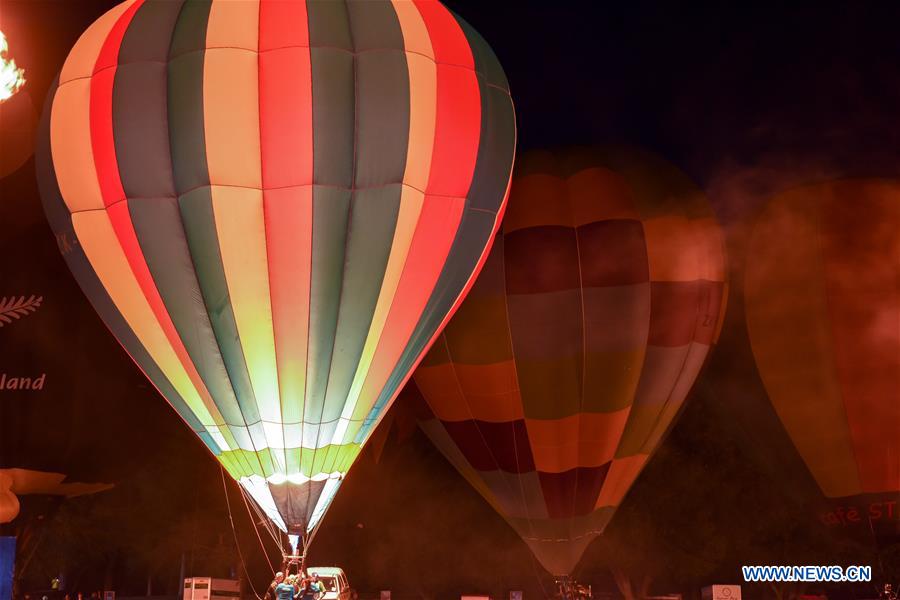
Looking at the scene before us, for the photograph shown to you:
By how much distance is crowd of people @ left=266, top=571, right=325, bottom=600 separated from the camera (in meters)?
8.07

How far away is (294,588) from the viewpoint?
26.7ft

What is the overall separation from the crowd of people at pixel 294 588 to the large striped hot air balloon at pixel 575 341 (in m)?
3.46

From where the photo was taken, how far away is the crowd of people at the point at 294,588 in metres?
8.07

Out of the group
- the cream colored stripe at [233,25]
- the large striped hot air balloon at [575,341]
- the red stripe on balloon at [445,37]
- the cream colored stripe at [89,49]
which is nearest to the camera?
the cream colored stripe at [233,25]

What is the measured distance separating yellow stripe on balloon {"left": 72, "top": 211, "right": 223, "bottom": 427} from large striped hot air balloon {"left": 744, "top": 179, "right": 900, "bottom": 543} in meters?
6.42

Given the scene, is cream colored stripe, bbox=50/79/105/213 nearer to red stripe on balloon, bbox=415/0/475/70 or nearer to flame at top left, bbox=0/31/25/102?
flame at top left, bbox=0/31/25/102

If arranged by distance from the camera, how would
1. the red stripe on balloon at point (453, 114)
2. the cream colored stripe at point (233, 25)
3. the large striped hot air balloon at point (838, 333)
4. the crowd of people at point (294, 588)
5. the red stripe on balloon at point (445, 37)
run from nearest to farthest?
the crowd of people at point (294, 588) < the cream colored stripe at point (233, 25) < the red stripe on balloon at point (453, 114) < the red stripe on balloon at point (445, 37) < the large striped hot air balloon at point (838, 333)

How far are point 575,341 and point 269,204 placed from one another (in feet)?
13.1

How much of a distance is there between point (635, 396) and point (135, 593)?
16674 millimetres

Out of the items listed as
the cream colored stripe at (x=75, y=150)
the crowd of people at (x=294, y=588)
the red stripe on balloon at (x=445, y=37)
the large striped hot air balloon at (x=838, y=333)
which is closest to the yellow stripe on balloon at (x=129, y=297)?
the cream colored stripe at (x=75, y=150)

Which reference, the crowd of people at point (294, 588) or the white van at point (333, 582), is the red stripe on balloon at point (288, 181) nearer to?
the crowd of people at point (294, 588)

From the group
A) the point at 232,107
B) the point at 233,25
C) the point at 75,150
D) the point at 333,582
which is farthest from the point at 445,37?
the point at 333,582

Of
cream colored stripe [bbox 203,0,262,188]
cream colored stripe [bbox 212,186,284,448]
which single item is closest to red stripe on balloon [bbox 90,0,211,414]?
cream colored stripe [bbox 212,186,284,448]

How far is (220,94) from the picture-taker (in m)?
8.33
